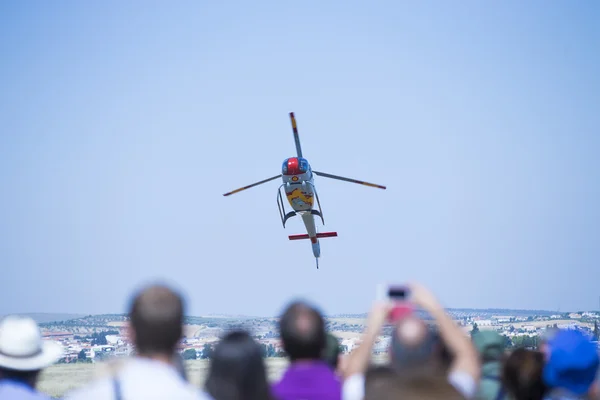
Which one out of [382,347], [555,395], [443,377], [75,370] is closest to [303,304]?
[443,377]

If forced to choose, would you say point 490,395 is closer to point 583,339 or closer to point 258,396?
point 583,339

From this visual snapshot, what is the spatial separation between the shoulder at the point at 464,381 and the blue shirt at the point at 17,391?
3699 mm

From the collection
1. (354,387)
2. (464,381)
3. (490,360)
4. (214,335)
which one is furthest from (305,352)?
(490,360)

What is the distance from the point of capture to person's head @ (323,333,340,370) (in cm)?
877

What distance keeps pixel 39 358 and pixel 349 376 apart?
302 cm

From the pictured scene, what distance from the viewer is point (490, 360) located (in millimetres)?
9172

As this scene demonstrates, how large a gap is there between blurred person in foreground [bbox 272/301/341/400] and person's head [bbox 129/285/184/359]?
160 cm

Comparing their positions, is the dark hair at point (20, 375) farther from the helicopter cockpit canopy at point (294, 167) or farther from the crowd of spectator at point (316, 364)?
the helicopter cockpit canopy at point (294, 167)

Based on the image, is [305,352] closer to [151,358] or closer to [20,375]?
[151,358]

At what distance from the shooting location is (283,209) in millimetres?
40250

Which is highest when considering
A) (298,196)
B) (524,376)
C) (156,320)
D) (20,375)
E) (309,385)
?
(298,196)

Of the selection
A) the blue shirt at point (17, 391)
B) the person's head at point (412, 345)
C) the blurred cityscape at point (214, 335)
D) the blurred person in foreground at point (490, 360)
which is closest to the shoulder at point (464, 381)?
the person's head at point (412, 345)

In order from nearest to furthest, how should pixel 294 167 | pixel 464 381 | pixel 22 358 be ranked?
1. pixel 464 381
2. pixel 22 358
3. pixel 294 167

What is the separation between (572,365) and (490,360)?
7.29 feet
